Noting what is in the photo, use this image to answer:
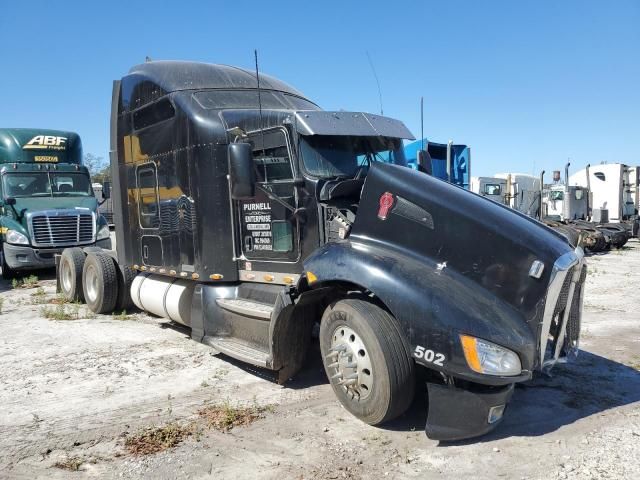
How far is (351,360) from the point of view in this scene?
4.15m

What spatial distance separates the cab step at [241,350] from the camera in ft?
16.2

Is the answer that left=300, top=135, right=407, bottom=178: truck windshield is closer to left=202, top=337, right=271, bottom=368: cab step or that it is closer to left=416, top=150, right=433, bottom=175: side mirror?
left=416, top=150, right=433, bottom=175: side mirror

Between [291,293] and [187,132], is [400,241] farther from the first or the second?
[187,132]

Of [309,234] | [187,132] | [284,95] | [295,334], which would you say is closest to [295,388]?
[295,334]

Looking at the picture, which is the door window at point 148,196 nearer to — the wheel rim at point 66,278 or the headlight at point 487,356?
the wheel rim at point 66,278

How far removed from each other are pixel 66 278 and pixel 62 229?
364 centimetres

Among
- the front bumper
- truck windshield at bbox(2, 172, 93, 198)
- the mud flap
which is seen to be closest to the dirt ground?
the mud flap

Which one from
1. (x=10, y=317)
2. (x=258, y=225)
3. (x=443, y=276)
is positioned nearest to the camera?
(x=443, y=276)

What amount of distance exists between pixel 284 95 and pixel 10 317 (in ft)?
19.4

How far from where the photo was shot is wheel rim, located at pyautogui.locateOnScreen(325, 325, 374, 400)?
4.04m

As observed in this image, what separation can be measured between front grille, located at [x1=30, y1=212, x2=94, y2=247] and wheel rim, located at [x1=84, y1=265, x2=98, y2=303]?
435cm

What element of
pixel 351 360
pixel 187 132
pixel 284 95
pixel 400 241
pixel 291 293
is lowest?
pixel 351 360

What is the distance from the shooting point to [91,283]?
29.6 ft

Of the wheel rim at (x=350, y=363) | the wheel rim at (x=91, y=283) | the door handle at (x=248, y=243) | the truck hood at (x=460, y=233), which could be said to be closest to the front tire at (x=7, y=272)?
the wheel rim at (x=91, y=283)
